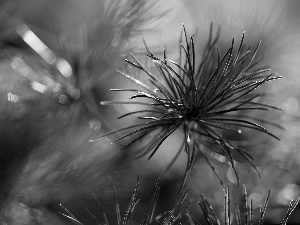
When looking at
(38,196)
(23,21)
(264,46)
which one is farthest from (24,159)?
(264,46)

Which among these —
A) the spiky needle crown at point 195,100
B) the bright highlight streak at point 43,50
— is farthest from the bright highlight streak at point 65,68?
the spiky needle crown at point 195,100

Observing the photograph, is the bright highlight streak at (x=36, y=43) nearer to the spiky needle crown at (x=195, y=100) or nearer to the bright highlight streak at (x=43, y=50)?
the bright highlight streak at (x=43, y=50)

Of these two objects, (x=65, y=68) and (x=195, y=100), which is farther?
(x=65, y=68)

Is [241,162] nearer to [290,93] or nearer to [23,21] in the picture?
[290,93]

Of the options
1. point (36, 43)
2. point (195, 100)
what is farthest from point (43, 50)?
point (195, 100)

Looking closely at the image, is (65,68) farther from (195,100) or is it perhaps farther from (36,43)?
(195,100)

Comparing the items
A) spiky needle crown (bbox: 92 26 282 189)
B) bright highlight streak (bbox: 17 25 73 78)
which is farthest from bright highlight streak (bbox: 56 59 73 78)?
spiky needle crown (bbox: 92 26 282 189)

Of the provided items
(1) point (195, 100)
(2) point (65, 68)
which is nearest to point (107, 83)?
(2) point (65, 68)

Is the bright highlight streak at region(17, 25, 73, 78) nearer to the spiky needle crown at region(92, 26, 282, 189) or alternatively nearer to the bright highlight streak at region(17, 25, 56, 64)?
the bright highlight streak at region(17, 25, 56, 64)
